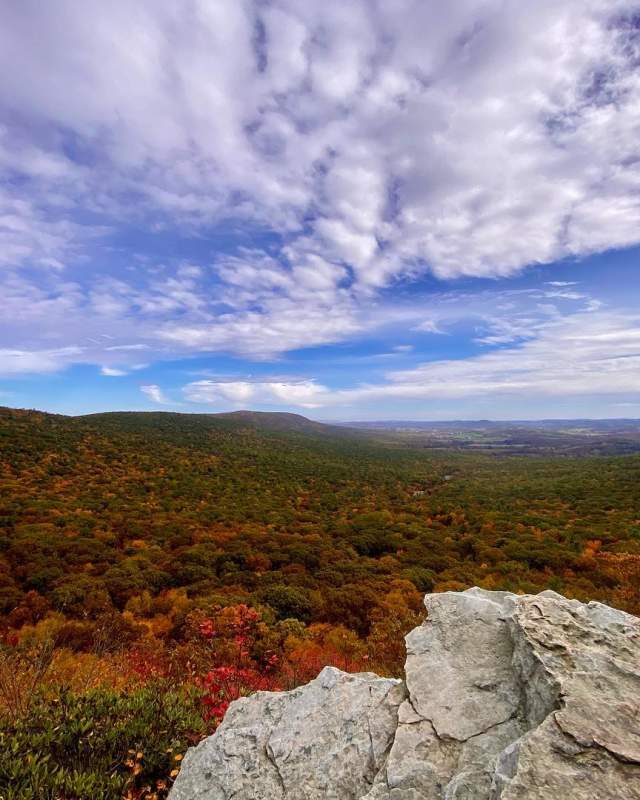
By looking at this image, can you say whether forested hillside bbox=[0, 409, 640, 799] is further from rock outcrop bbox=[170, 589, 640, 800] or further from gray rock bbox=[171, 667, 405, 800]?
rock outcrop bbox=[170, 589, 640, 800]

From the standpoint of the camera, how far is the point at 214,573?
1894cm

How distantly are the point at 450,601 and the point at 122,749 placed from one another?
5.28 metres

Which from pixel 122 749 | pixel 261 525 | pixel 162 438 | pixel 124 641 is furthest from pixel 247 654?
pixel 162 438

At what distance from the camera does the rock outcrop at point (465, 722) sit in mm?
2778

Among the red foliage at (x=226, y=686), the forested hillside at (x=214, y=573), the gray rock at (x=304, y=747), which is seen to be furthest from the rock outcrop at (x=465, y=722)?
the red foliage at (x=226, y=686)

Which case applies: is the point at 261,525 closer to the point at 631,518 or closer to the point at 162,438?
the point at 631,518

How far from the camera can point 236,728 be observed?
5.05 meters

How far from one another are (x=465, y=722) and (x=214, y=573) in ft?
56.3

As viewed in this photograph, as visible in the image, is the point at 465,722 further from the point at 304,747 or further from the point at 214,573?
the point at 214,573

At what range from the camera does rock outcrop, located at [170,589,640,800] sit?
9.12 ft

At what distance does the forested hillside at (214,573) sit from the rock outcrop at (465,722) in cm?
180

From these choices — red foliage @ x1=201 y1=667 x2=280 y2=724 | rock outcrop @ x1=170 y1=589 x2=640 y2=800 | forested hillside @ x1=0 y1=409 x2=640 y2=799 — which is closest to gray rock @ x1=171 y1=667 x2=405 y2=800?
rock outcrop @ x1=170 y1=589 x2=640 y2=800

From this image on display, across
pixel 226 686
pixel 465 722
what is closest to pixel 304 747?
pixel 465 722

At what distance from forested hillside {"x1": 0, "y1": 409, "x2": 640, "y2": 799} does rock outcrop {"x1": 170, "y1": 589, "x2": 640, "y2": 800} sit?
70.8 inches
